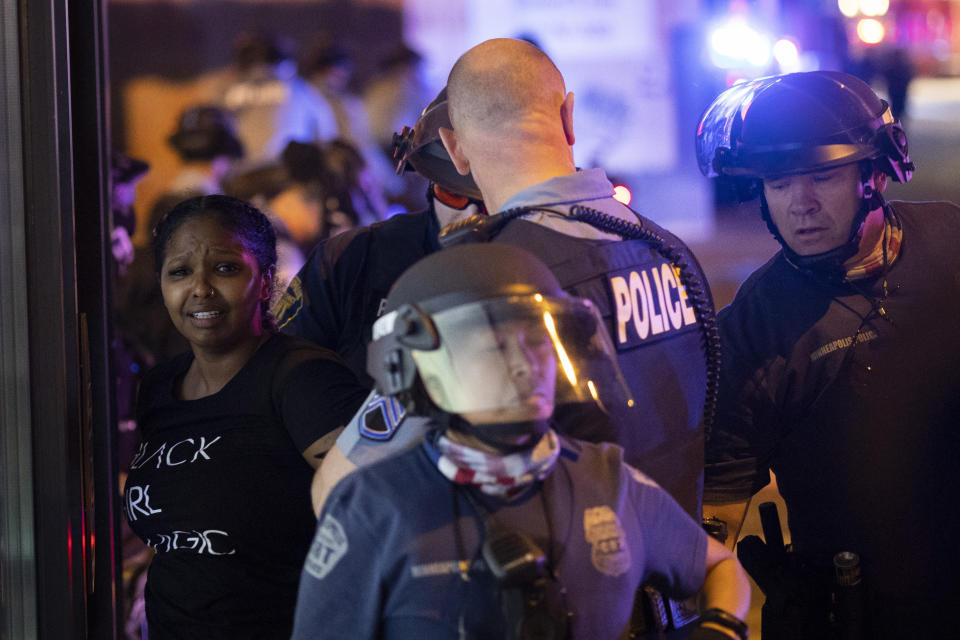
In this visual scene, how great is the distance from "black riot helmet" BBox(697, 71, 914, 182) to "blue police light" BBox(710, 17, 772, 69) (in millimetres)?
1183

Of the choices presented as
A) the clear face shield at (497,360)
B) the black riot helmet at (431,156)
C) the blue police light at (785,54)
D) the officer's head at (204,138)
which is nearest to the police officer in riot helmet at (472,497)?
the clear face shield at (497,360)

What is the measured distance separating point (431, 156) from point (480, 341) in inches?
51.9

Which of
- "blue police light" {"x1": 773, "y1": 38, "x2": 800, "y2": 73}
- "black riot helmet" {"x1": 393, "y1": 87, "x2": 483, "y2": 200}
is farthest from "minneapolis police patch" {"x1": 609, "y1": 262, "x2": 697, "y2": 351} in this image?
"blue police light" {"x1": 773, "y1": 38, "x2": 800, "y2": 73}

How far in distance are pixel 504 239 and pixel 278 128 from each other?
15.2 feet

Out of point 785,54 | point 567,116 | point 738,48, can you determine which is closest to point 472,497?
point 567,116

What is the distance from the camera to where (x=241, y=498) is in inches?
65.2

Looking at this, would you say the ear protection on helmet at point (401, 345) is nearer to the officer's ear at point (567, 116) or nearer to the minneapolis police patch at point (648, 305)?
the minneapolis police patch at point (648, 305)

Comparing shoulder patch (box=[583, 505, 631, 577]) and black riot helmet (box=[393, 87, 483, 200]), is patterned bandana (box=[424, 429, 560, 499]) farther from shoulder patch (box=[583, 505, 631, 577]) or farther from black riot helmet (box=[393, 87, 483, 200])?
black riot helmet (box=[393, 87, 483, 200])

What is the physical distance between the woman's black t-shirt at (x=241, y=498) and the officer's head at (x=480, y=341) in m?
0.48

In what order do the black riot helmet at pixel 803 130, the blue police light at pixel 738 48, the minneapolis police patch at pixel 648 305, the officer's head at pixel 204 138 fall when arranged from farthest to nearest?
the officer's head at pixel 204 138
the blue police light at pixel 738 48
the black riot helmet at pixel 803 130
the minneapolis police patch at pixel 648 305

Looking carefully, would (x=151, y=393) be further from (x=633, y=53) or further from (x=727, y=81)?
(x=633, y=53)

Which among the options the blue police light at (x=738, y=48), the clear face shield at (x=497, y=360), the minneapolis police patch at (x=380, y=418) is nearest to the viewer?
the clear face shield at (x=497, y=360)

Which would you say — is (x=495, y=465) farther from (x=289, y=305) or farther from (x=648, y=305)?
(x=289, y=305)

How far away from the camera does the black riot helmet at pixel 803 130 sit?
2047mm
